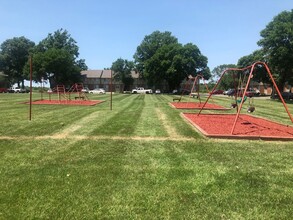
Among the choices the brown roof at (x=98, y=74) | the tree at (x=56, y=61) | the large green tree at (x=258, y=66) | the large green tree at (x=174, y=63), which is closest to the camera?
the large green tree at (x=258, y=66)

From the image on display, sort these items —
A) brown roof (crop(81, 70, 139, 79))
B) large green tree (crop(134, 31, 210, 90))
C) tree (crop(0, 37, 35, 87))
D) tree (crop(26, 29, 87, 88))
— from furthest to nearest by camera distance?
brown roof (crop(81, 70, 139, 79)) → tree (crop(0, 37, 35, 87)) → tree (crop(26, 29, 87, 88)) → large green tree (crop(134, 31, 210, 90))

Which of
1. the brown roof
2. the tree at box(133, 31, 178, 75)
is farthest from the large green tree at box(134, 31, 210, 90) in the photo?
the brown roof

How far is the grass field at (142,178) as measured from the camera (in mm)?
5199

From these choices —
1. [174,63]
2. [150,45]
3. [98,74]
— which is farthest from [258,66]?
[98,74]

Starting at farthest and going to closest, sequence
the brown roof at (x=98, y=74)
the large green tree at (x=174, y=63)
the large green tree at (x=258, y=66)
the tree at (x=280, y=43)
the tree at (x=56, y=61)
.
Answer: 1. the brown roof at (x=98, y=74)
2. the tree at (x=56, y=61)
3. the large green tree at (x=174, y=63)
4. the large green tree at (x=258, y=66)
5. the tree at (x=280, y=43)

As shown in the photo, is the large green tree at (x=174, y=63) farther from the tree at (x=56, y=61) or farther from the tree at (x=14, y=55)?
the tree at (x=14, y=55)

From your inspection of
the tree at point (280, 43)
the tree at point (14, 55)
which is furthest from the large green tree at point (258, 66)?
the tree at point (14, 55)

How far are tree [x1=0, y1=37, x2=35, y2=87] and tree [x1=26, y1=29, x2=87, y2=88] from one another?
7357mm

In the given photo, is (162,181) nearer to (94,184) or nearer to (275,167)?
(94,184)

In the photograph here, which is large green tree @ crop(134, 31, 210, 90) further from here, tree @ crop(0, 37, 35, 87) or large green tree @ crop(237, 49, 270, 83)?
tree @ crop(0, 37, 35, 87)

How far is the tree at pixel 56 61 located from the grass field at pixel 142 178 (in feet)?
252

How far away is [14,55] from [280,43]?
7993cm

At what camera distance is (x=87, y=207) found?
5.25 metres

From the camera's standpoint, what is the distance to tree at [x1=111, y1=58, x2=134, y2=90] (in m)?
102
